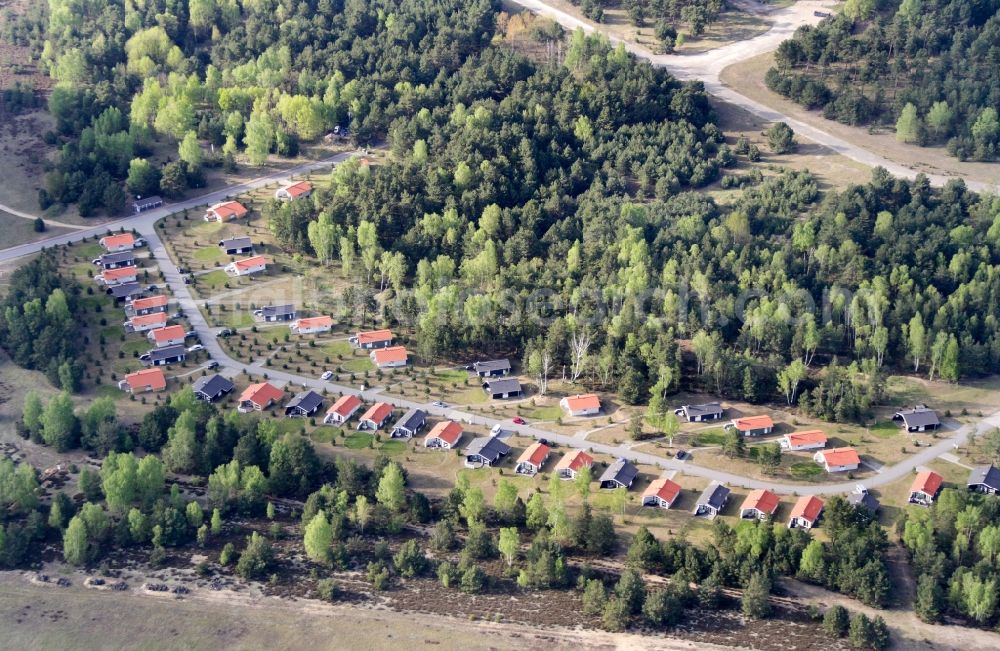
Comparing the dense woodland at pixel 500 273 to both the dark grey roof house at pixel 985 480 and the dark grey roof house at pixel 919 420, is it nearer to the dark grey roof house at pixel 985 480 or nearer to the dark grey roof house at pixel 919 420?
the dark grey roof house at pixel 919 420

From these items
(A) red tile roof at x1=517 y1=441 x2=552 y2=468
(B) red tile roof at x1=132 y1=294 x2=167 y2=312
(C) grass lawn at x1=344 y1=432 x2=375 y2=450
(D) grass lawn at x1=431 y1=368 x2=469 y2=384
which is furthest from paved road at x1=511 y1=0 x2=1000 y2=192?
(B) red tile roof at x1=132 y1=294 x2=167 y2=312

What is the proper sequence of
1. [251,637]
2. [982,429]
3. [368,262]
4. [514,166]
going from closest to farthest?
[251,637], [982,429], [368,262], [514,166]

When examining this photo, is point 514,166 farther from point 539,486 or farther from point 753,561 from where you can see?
point 753,561

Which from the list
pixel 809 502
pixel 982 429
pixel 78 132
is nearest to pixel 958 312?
pixel 982 429

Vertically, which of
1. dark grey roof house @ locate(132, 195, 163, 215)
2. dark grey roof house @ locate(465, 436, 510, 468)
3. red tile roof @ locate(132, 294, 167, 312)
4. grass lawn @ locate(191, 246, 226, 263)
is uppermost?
dark grey roof house @ locate(132, 195, 163, 215)

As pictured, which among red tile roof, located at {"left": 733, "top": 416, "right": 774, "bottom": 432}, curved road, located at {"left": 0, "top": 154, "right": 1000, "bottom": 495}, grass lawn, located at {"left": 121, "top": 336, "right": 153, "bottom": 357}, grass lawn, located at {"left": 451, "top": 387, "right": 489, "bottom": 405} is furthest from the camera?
grass lawn, located at {"left": 121, "top": 336, "right": 153, "bottom": 357}

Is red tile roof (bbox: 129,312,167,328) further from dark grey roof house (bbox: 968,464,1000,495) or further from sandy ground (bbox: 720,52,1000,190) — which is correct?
sandy ground (bbox: 720,52,1000,190)

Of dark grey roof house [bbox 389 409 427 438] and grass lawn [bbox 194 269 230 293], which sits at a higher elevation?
grass lawn [bbox 194 269 230 293]
